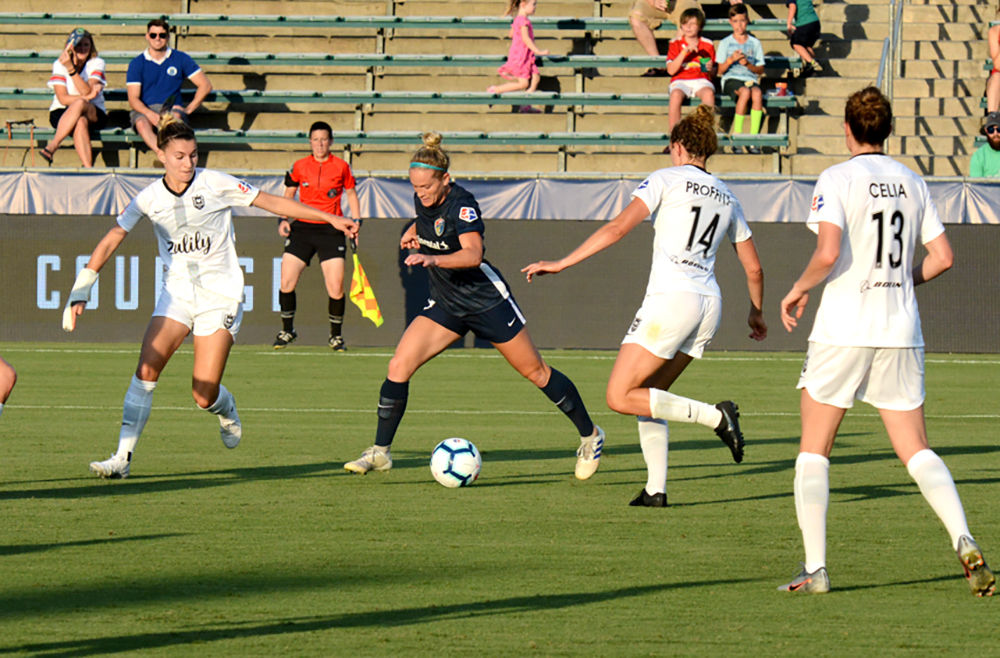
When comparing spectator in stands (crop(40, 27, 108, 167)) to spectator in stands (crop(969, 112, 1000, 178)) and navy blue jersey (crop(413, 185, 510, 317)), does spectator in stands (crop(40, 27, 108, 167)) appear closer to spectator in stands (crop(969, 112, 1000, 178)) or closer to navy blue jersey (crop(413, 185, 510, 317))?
spectator in stands (crop(969, 112, 1000, 178))

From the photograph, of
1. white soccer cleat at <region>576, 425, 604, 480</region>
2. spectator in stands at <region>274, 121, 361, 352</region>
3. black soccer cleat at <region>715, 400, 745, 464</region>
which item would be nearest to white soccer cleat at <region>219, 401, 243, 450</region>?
white soccer cleat at <region>576, 425, 604, 480</region>

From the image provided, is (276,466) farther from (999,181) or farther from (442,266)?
(999,181)

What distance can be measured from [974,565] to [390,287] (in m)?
12.9

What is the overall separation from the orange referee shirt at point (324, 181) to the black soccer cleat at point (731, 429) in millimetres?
9957

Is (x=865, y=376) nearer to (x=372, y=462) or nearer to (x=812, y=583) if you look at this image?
(x=812, y=583)

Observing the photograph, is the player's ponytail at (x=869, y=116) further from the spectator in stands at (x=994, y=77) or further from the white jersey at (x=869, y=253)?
the spectator in stands at (x=994, y=77)

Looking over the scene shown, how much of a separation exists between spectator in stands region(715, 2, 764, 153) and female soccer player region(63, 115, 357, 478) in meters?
13.4

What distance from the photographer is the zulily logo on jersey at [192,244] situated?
868cm

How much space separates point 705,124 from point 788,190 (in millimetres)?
10778

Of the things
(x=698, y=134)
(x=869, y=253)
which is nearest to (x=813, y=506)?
(x=869, y=253)

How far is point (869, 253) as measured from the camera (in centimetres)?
564

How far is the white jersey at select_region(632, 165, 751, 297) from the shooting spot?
731 centimetres

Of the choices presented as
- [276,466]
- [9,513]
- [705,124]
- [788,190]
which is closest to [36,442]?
[276,466]

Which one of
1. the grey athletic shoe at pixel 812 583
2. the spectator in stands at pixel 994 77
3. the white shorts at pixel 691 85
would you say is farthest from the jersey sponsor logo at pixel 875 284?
the spectator in stands at pixel 994 77
